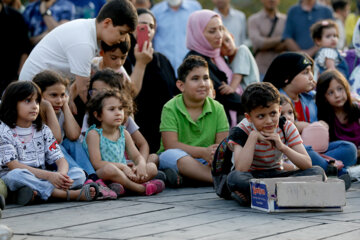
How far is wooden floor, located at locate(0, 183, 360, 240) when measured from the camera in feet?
11.4

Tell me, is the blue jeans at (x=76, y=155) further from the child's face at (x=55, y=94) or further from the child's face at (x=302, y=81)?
the child's face at (x=302, y=81)

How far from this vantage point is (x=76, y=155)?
518 centimetres

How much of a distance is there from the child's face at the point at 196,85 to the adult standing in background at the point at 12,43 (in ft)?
8.46

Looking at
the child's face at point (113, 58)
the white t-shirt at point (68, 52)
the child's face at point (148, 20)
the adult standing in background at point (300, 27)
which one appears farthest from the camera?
the adult standing in background at point (300, 27)

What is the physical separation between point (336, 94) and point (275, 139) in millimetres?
2146

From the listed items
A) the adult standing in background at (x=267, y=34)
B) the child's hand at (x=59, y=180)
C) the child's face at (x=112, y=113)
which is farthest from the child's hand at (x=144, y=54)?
the adult standing in background at (x=267, y=34)

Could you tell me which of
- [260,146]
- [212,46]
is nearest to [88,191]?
[260,146]

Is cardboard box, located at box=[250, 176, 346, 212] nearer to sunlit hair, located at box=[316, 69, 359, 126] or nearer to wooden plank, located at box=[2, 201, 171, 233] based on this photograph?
wooden plank, located at box=[2, 201, 171, 233]

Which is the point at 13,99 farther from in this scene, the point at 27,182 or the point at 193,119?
the point at 193,119

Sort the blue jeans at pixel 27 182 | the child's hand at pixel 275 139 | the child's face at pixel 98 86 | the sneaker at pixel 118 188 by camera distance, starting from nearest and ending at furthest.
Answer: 1. the child's hand at pixel 275 139
2. the blue jeans at pixel 27 182
3. the sneaker at pixel 118 188
4. the child's face at pixel 98 86

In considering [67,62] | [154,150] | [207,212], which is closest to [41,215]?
[207,212]

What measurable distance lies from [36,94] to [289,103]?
6.76 ft

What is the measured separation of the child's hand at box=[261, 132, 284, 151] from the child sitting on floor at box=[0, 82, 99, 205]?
123 cm

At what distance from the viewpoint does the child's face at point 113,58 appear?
5.82m
